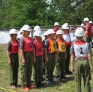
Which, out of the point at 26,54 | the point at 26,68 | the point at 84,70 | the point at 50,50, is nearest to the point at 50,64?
the point at 50,50

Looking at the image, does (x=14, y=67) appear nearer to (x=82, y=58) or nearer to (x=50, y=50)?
(x=50, y=50)

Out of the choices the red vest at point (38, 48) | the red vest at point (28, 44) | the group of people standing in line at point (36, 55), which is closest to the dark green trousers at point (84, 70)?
the group of people standing in line at point (36, 55)

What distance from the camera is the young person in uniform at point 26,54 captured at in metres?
8.20

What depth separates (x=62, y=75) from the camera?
997cm

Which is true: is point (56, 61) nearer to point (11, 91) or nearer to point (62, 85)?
point (62, 85)

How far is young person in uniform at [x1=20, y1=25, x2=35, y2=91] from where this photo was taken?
8.20m

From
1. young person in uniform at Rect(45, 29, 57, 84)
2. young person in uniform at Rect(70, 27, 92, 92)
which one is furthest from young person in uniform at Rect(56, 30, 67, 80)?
young person in uniform at Rect(70, 27, 92, 92)

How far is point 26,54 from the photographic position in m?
8.30

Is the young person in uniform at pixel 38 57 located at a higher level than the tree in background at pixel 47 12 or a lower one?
lower

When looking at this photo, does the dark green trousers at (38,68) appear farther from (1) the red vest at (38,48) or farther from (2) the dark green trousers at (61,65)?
(2) the dark green trousers at (61,65)

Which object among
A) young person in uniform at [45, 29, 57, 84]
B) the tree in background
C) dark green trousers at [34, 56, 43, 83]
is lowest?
dark green trousers at [34, 56, 43, 83]

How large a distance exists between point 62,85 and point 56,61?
93 centimetres

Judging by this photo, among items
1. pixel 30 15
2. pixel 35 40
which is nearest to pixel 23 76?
pixel 35 40

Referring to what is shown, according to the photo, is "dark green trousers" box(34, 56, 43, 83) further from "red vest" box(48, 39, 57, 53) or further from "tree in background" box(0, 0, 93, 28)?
"tree in background" box(0, 0, 93, 28)
